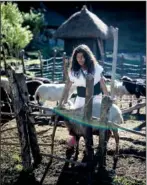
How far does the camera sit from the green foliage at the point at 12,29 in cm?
1994

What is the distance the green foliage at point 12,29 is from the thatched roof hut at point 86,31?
2.06 m

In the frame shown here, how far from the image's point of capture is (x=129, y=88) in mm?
11273

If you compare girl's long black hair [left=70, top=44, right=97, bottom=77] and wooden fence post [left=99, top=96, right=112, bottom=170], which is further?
girl's long black hair [left=70, top=44, right=97, bottom=77]

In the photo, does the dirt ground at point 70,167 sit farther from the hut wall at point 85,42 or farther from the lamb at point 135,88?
the hut wall at point 85,42

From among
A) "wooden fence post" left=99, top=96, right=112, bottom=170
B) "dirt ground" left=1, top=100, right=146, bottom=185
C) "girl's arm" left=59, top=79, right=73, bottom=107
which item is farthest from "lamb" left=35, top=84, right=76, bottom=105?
"wooden fence post" left=99, top=96, right=112, bottom=170

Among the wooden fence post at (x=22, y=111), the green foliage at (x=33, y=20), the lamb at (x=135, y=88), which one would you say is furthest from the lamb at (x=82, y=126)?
the green foliage at (x=33, y=20)

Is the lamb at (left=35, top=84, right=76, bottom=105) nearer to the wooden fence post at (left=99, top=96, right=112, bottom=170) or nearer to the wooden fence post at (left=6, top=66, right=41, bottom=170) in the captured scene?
the wooden fence post at (left=6, top=66, right=41, bottom=170)

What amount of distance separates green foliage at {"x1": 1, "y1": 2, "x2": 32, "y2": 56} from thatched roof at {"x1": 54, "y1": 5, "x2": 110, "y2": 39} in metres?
2.06

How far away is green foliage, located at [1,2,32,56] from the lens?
65.4 feet

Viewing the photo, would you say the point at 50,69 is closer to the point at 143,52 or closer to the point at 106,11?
the point at 143,52

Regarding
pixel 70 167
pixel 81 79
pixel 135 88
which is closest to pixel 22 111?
pixel 81 79

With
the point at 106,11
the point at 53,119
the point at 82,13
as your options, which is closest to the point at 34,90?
Answer: the point at 53,119

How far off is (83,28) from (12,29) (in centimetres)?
398

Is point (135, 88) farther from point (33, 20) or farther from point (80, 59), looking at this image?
point (33, 20)
